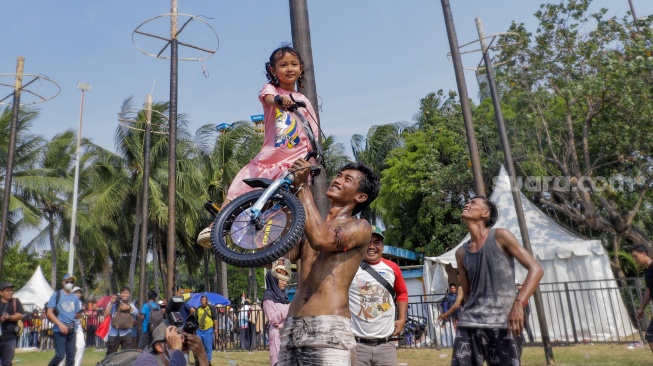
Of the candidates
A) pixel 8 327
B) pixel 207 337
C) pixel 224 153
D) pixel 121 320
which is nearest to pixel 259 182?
pixel 8 327

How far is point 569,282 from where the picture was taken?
1563cm

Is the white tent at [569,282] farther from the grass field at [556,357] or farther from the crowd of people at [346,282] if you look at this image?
the crowd of people at [346,282]

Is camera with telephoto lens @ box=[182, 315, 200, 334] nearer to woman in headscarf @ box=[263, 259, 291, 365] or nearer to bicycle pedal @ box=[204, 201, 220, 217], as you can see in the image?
bicycle pedal @ box=[204, 201, 220, 217]

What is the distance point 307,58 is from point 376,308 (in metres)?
2.38

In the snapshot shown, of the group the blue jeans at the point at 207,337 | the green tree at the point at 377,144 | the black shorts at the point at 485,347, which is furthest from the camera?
the green tree at the point at 377,144

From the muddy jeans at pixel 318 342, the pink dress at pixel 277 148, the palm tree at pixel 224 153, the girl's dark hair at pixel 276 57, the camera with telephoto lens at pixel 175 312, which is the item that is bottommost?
the muddy jeans at pixel 318 342

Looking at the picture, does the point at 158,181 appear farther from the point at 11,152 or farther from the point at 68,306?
the point at 68,306

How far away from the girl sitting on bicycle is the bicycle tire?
1.61ft

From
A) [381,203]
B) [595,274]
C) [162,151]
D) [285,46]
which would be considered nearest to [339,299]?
[285,46]

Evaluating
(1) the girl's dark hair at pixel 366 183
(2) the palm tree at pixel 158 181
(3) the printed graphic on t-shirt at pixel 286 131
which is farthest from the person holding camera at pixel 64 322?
(2) the palm tree at pixel 158 181

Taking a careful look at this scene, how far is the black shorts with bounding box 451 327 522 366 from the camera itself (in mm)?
4980

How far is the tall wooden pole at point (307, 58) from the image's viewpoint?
484 centimetres

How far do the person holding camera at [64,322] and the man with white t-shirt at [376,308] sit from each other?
7388mm

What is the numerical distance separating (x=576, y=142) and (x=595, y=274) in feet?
22.9
